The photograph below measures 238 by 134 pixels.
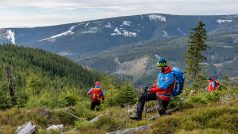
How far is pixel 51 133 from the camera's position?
43.3ft

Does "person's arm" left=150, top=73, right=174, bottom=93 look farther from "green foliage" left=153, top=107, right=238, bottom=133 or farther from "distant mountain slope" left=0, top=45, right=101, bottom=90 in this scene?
"distant mountain slope" left=0, top=45, right=101, bottom=90

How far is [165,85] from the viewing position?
13.3 metres

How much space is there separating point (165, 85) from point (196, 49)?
41.2 m

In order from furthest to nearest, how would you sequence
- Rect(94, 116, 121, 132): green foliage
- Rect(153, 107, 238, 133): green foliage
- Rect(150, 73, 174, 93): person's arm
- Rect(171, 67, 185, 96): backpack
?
Rect(94, 116, 121, 132): green foliage < Rect(171, 67, 185, 96): backpack < Rect(150, 73, 174, 93): person's arm < Rect(153, 107, 238, 133): green foliage

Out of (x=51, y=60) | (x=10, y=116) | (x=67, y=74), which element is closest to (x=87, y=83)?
(x=67, y=74)

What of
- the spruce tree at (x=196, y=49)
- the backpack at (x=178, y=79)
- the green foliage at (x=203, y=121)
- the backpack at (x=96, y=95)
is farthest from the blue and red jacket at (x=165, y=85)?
the spruce tree at (x=196, y=49)

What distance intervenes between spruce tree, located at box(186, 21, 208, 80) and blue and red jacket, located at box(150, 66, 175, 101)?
39457mm

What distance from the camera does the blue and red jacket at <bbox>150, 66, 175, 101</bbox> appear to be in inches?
522

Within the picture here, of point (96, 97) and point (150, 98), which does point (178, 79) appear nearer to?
point (150, 98)

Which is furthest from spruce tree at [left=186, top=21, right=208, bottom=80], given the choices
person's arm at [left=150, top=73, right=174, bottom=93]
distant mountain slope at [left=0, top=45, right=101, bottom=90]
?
distant mountain slope at [left=0, top=45, right=101, bottom=90]

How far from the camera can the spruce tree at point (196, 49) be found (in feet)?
171

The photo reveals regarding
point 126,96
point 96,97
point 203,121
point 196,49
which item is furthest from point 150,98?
point 196,49

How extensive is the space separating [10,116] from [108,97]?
392 inches

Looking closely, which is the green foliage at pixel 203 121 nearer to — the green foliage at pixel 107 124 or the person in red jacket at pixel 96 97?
Answer: the green foliage at pixel 107 124
